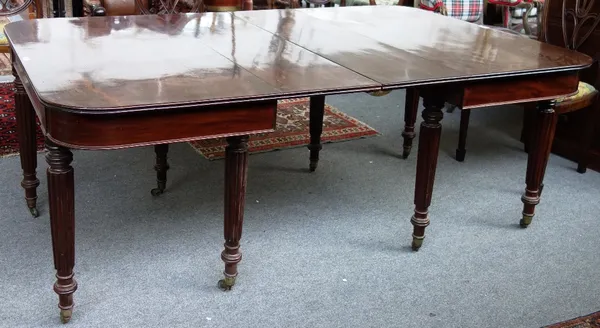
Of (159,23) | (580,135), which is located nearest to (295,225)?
(159,23)

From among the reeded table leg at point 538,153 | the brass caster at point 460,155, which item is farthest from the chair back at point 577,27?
the reeded table leg at point 538,153

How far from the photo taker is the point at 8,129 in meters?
3.65

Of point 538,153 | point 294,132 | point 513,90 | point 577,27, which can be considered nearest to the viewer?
point 513,90

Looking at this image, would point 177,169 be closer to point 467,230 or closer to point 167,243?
point 167,243

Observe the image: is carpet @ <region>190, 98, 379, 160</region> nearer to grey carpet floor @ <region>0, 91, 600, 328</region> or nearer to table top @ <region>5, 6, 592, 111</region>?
grey carpet floor @ <region>0, 91, 600, 328</region>

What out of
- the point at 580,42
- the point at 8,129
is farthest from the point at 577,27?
the point at 8,129

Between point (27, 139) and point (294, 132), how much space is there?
1.60 metres

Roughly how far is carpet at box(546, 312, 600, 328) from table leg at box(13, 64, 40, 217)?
2.01m

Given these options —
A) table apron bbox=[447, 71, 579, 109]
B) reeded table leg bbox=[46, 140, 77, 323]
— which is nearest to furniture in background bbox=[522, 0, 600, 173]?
table apron bbox=[447, 71, 579, 109]

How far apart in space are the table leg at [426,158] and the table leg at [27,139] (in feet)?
4.85

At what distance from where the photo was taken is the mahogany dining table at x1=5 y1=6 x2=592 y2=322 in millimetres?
1919

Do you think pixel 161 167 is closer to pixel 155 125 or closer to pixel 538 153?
pixel 155 125

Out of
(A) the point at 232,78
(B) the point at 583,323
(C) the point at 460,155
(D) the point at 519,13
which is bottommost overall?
(B) the point at 583,323

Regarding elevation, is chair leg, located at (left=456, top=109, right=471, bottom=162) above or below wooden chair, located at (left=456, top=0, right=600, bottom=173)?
below
